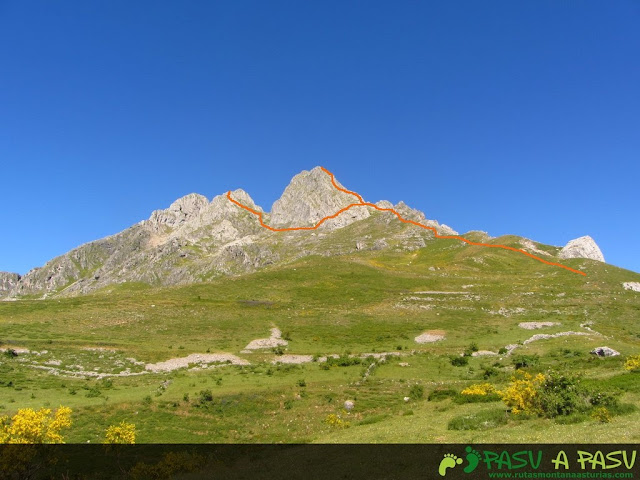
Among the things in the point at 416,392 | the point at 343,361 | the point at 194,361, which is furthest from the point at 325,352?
the point at 416,392

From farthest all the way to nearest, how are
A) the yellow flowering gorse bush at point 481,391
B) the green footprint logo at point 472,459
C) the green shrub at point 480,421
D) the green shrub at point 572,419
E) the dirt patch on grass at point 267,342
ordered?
the dirt patch on grass at point 267,342
the yellow flowering gorse bush at point 481,391
the green shrub at point 480,421
the green shrub at point 572,419
the green footprint logo at point 472,459

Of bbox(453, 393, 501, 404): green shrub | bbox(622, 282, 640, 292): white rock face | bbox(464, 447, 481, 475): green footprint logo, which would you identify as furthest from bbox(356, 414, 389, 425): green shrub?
bbox(622, 282, 640, 292): white rock face

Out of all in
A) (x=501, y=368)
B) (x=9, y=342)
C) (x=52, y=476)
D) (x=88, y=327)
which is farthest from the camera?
(x=88, y=327)

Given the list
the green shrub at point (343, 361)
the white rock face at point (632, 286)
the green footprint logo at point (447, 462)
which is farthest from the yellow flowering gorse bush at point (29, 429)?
the white rock face at point (632, 286)

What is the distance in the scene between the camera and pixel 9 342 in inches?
2339

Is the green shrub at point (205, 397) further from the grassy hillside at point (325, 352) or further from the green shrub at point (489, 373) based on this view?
the green shrub at point (489, 373)

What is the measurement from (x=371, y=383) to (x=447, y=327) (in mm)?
38273

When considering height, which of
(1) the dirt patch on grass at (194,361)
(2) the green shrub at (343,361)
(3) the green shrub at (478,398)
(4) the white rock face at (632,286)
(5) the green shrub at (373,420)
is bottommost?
(5) the green shrub at (373,420)

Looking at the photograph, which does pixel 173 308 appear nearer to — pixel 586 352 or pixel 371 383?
pixel 371 383

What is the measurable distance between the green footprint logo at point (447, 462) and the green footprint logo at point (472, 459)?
0.49m

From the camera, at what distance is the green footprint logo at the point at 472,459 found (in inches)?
652

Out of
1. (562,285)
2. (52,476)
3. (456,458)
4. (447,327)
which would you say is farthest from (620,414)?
(562,285)

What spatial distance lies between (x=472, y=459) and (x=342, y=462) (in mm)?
6760

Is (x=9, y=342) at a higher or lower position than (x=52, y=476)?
higher
